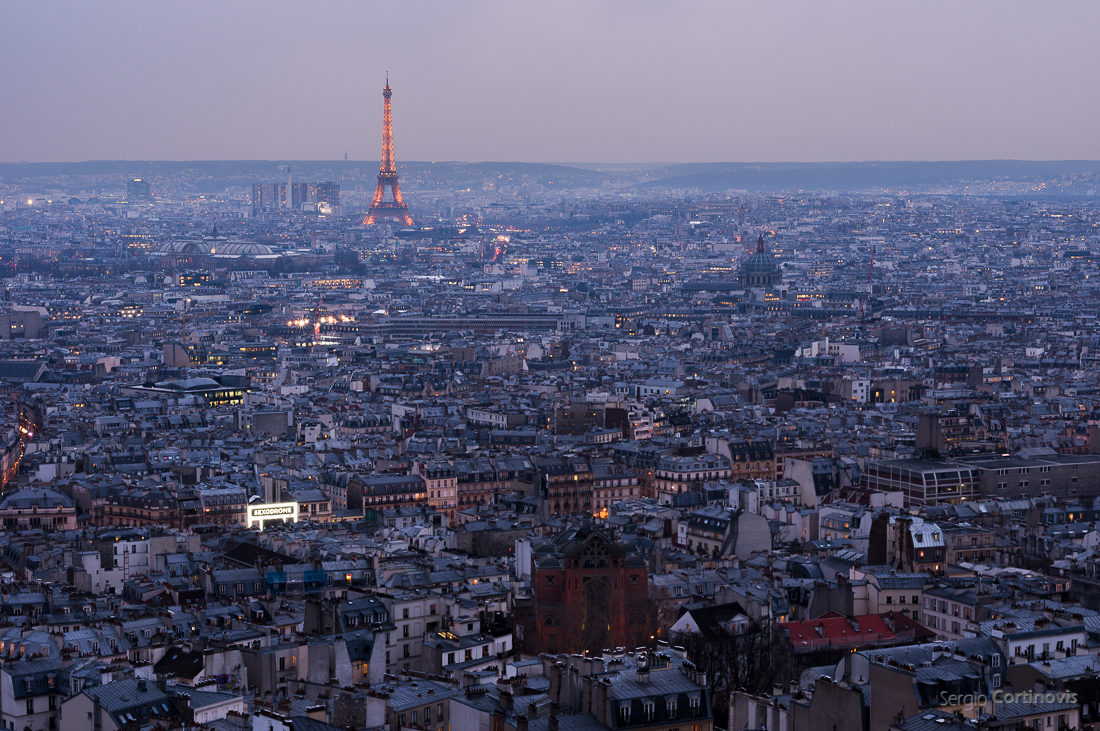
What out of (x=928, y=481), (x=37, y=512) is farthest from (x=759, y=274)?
(x=37, y=512)

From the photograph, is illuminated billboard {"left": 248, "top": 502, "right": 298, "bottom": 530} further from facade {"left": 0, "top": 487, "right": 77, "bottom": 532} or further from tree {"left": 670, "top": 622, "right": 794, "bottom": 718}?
tree {"left": 670, "top": 622, "right": 794, "bottom": 718}

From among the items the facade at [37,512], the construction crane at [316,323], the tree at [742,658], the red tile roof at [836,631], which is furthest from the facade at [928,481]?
the construction crane at [316,323]

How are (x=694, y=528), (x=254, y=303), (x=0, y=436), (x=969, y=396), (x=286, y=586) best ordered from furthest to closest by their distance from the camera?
(x=254, y=303)
(x=969, y=396)
(x=0, y=436)
(x=694, y=528)
(x=286, y=586)

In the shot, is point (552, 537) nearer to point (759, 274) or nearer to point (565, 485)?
point (565, 485)

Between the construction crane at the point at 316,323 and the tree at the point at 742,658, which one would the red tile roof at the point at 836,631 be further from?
the construction crane at the point at 316,323

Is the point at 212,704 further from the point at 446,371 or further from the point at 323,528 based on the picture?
the point at 446,371

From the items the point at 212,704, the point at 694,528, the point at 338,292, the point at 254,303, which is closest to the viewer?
the point at 212,704

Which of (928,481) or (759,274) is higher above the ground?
(928,481)

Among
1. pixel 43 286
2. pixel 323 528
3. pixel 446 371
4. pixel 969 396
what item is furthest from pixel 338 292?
pixel 323 528
